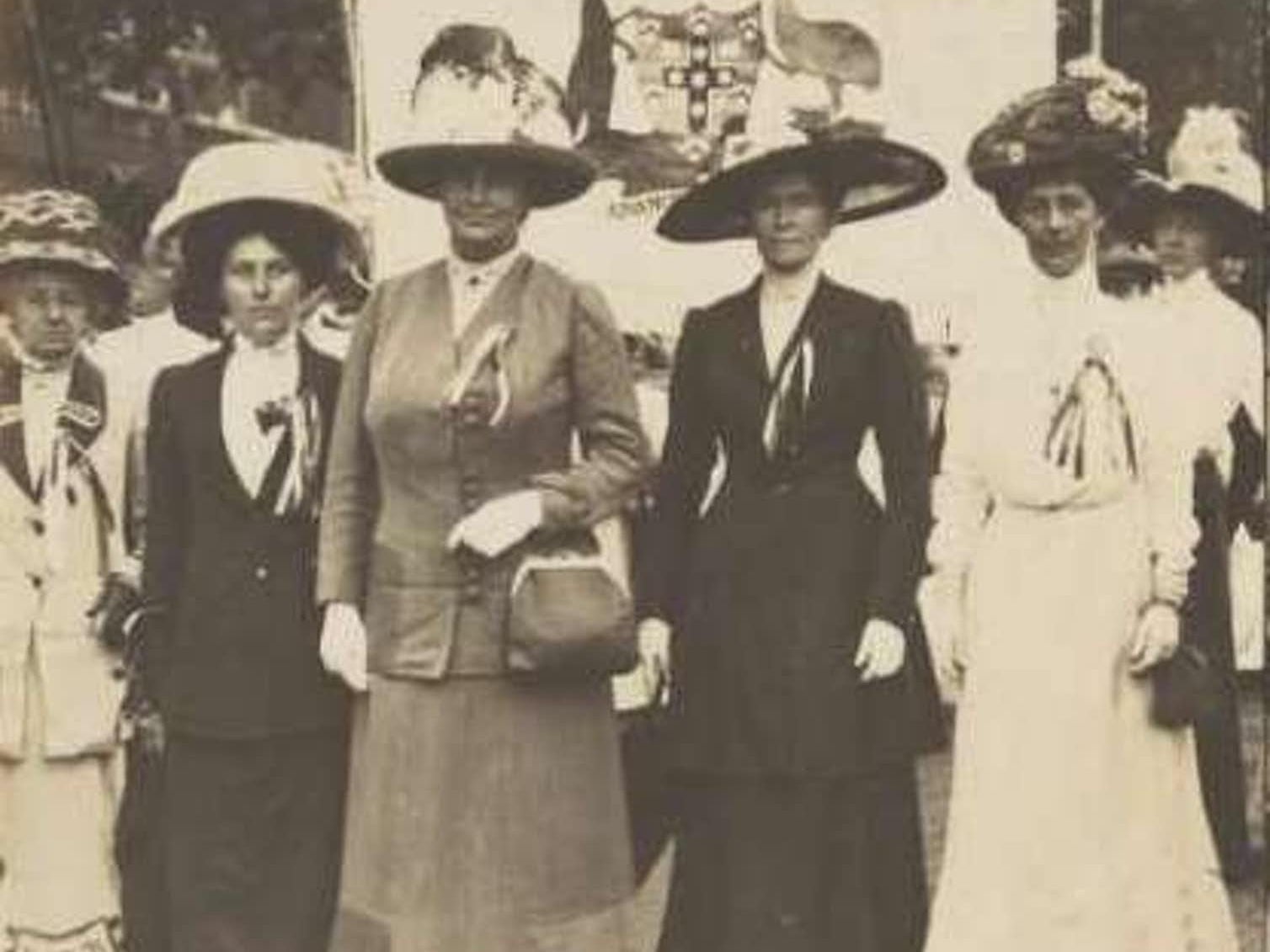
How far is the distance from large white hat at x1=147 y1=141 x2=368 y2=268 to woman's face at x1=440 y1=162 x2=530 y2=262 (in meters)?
0.37

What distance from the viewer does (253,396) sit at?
3852 mm

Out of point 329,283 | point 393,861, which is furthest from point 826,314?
point 393,861

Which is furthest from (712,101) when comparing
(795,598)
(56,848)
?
(56,848)

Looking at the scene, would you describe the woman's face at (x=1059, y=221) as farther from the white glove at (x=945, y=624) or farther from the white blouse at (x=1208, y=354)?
the white glove at (x=945, y=624)

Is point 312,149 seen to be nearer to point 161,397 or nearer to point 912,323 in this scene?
point 161,397

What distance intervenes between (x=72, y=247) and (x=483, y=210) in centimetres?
97

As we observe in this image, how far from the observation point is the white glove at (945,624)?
152 inches

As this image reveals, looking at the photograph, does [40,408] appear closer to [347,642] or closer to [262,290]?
[262,290]

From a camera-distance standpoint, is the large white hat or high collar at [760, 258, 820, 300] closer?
high collar at [760, 258, 820, 300]

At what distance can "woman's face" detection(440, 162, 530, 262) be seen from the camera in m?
3.67

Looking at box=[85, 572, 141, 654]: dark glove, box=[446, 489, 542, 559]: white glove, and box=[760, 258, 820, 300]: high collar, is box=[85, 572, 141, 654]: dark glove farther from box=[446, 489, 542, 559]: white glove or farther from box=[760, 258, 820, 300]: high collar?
box=[760, 258, 820, 300]: high collar

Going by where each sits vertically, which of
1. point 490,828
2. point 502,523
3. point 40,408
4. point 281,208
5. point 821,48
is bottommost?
point 490,828

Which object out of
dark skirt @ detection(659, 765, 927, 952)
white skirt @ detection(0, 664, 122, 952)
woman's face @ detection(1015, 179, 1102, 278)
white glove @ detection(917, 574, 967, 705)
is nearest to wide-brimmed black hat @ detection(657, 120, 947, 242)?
woman's face @ detection(1015, 179, 1102, 278)

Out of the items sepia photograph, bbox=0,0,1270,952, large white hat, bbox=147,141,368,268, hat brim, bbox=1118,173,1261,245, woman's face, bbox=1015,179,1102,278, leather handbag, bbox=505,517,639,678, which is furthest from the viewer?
hat brim, bbox=1118,173,1261,245
